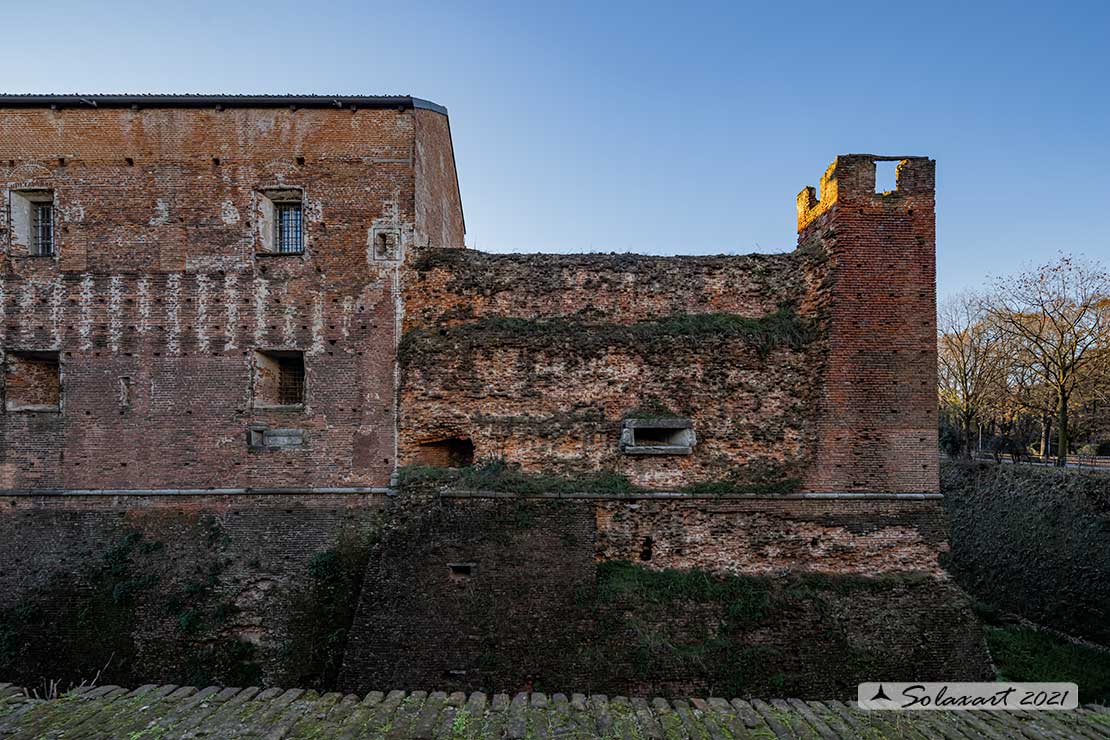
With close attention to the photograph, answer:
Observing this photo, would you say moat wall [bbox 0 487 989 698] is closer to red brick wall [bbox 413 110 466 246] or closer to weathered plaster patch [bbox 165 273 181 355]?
weathered plaster patch [bbox 165 273 181 355]

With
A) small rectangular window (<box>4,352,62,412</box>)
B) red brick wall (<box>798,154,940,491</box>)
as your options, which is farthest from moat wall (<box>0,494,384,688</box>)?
red brick wall (<box>798,154,940,491</box>)

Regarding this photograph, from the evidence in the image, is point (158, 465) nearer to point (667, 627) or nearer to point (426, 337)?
point (426, 337)

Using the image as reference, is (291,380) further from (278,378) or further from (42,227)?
(42,227)

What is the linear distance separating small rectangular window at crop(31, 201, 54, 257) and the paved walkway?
9.50 metres

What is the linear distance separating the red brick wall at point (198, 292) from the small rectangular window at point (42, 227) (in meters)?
0.39

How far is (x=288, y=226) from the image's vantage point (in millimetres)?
10883

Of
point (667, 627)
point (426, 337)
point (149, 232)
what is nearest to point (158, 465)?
point (149, 232)

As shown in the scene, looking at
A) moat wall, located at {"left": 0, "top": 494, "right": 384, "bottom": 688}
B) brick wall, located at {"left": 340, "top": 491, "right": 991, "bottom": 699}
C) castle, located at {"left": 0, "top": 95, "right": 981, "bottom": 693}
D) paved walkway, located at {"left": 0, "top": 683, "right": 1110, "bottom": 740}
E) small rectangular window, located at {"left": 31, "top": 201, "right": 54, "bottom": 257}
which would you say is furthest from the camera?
small rectangular window, located at {"left": 31, "top": 201, "right": 54, "bottom": 257}

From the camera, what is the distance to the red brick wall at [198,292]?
10.1 m

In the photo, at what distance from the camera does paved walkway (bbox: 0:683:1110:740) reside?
4.28 meters

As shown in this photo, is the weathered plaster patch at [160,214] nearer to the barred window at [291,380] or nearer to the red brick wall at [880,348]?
the barred window at [291,380]

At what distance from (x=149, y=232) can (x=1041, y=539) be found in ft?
73.1

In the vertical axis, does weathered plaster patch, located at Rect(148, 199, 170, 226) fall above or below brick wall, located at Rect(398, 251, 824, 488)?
above

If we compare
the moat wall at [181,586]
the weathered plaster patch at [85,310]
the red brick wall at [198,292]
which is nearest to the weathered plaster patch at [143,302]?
the red brick wall at [198,292]
